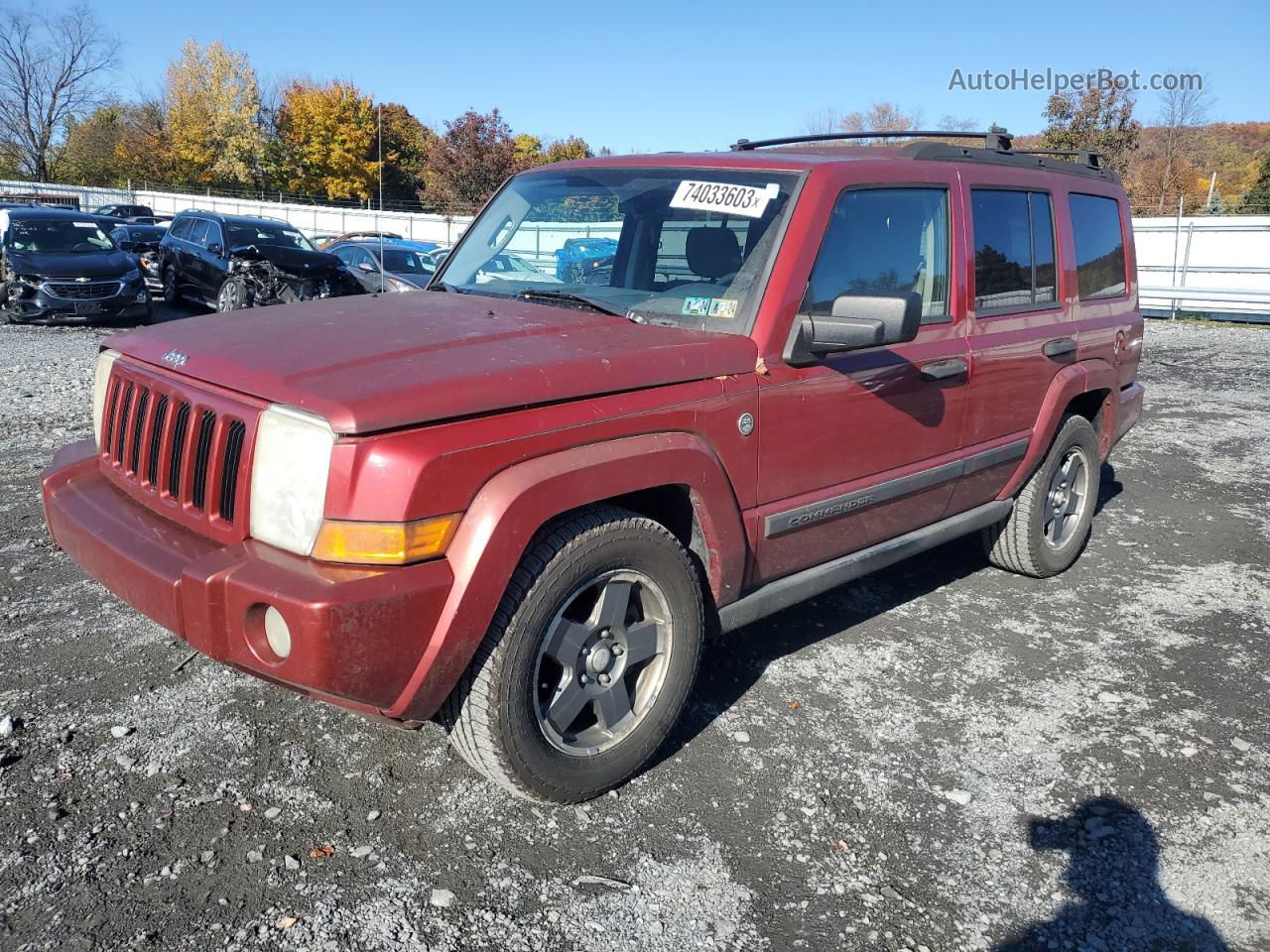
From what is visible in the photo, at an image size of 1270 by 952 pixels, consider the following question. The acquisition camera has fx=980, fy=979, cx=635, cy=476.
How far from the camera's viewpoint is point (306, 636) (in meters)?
2.35

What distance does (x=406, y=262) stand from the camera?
53.8 feet

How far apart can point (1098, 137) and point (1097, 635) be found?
29.7 meters

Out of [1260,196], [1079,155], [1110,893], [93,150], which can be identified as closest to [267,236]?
[1079,155]

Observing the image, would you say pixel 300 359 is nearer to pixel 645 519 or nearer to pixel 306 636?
pixel 306 636

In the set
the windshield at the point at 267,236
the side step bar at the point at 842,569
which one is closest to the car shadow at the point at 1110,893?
the side step bar at the point at 842,569

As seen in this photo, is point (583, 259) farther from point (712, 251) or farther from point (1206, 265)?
point (1206, 265)

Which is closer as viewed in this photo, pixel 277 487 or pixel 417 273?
pixel 277 487

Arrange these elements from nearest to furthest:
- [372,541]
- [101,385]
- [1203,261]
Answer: [372,541] < [101,385] < [1203,261]

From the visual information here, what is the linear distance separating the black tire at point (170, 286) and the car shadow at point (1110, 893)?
16.2m

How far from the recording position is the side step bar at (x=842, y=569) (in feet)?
11.0

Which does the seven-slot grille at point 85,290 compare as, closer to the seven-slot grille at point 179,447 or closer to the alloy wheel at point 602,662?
the seven-slot grille at point 179,447

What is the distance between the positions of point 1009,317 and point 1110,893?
8.09 ft

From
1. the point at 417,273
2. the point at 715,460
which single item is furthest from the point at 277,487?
the point at 417,273

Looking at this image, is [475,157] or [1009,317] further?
[475,157]
